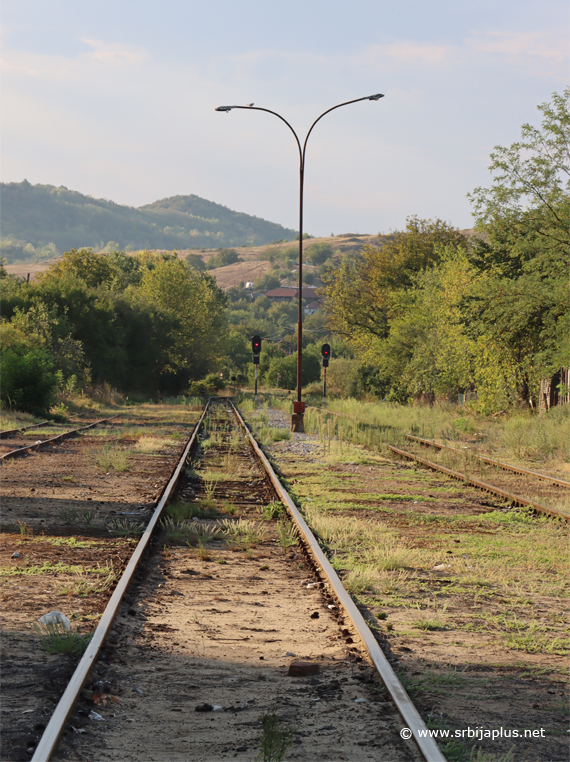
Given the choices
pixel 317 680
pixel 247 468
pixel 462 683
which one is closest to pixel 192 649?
pixel 317 680

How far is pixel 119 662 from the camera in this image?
4.94m

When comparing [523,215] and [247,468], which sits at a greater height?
[523,215]

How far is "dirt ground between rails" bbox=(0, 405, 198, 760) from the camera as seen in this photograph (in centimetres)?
446

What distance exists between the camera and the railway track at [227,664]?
3.83 metres

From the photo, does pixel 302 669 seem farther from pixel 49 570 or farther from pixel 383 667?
pixel 49 570

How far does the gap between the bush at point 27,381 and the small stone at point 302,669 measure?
89.0 feet

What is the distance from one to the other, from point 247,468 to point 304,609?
991 centimetres

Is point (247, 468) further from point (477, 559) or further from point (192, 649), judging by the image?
point (192, 649)

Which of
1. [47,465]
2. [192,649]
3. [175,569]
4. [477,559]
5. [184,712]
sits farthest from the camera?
[47,465]

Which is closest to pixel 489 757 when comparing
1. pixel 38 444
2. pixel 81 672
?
pixel 81 672

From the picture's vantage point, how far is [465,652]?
208 inches

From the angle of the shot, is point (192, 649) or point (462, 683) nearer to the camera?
point (462, 683)

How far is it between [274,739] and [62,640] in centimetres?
210

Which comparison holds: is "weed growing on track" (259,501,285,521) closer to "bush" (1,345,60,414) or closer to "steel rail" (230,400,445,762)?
"steel rail" (230,400,445,762)
